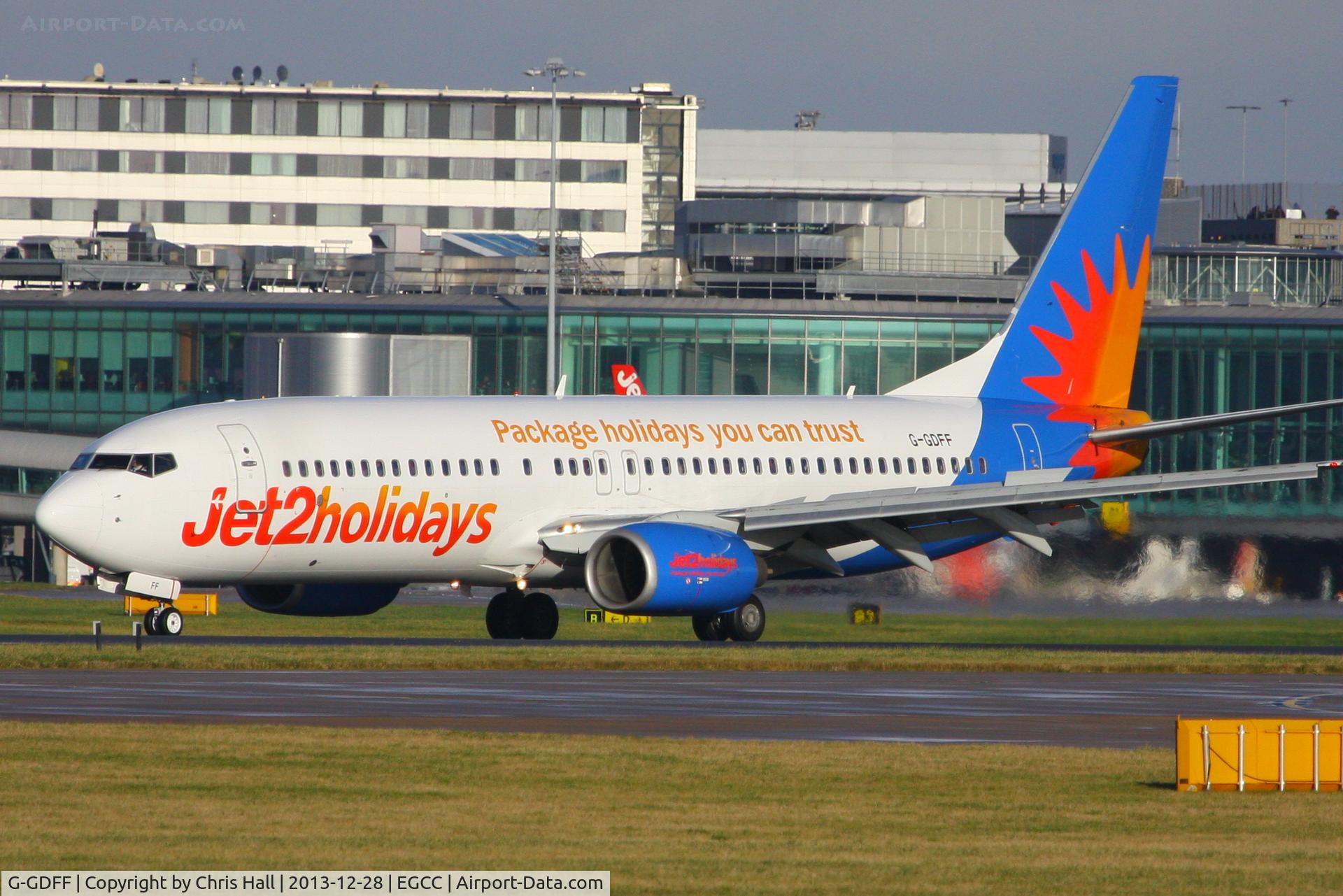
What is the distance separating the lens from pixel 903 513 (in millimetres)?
39562

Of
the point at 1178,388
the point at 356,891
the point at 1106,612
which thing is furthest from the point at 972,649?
the point at 1178,388

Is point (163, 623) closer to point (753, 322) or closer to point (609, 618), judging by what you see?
point (609, 618)

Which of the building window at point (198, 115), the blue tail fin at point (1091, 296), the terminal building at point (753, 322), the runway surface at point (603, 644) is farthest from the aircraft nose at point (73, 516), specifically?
the building window at point (198, 115)

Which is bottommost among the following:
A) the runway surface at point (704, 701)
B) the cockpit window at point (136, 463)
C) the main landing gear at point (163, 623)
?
the main landing gear at point (163, 623)

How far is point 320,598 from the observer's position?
40719 millimetres

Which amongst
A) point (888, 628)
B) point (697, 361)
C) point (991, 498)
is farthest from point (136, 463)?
point (697, 361)

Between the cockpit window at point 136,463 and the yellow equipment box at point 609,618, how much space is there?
12826 mm

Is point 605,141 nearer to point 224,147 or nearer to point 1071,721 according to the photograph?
point 224,147

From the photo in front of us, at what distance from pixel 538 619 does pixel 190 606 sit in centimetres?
1761

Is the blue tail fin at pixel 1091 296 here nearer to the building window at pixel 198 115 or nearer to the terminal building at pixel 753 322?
the terminal building at pixel 753 322

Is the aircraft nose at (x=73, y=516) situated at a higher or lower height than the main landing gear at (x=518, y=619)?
higher

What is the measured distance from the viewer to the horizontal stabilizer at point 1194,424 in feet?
135

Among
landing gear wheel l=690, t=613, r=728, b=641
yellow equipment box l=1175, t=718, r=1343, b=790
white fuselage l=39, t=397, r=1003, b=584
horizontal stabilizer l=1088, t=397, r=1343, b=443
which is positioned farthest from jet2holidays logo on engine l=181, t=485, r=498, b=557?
yellow equipment box l=1175, t=718, r=1343, b=790

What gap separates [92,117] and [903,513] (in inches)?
3849
